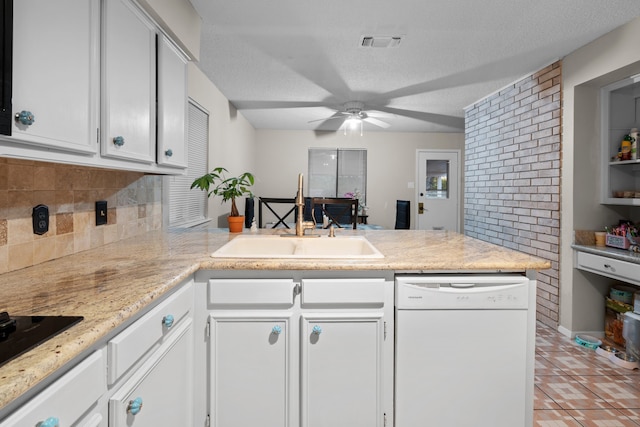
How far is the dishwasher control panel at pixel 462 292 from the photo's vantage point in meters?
1.48

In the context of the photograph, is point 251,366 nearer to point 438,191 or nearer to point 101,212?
point 101,212

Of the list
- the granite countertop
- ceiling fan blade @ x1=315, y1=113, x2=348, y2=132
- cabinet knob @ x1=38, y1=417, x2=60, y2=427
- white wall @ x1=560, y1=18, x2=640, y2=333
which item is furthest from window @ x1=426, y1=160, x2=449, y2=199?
cabinet knob @ x1=38, y1=417, x2=60, y2=427

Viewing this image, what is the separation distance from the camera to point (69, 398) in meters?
0.72

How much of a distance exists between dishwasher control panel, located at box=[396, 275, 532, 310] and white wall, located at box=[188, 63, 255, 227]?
2.65 metres

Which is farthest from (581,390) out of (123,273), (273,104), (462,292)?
(273,104)

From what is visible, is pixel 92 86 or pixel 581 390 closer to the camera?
pixel 92 86

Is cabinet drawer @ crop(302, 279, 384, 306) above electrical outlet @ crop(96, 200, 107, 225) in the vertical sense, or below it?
below

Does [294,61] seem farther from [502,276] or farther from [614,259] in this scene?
[614,259]

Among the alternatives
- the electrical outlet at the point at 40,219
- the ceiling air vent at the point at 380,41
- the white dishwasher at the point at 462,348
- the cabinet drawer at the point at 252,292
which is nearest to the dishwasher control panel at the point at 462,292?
the white dishwasher at the point at 462,348

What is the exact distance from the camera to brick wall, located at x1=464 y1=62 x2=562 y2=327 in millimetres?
3334

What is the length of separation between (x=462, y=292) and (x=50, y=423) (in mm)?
1335

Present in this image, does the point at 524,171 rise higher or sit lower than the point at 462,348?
higher

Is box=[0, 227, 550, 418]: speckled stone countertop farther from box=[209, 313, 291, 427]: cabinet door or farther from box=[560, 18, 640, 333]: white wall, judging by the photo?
box=[560, 18, 640, 333]: white wall

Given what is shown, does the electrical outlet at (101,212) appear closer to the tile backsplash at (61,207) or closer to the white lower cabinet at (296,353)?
the tile backsplash at (61,207)
